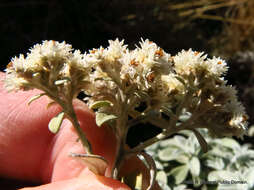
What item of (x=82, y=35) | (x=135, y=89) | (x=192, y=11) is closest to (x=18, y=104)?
(x=135, y=89)

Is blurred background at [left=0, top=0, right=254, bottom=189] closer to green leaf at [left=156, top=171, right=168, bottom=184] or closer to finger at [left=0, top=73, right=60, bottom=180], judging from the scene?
green leaf at [left=156, top=171, right=168, bottom=184]

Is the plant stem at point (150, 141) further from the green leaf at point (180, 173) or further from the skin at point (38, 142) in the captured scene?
the green leaf at point (180, 173)

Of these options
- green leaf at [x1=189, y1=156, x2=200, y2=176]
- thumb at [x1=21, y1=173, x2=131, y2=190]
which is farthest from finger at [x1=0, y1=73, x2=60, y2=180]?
green leaf at [x1=189, y1=156, x2=200, y2=176]

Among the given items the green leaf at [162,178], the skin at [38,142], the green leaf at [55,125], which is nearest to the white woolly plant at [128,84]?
the green leaf at [55,125]

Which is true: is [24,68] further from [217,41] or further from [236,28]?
[236,28]

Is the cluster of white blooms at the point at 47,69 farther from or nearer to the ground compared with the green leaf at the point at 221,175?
farther from the ground

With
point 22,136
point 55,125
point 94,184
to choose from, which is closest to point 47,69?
point 55,125
